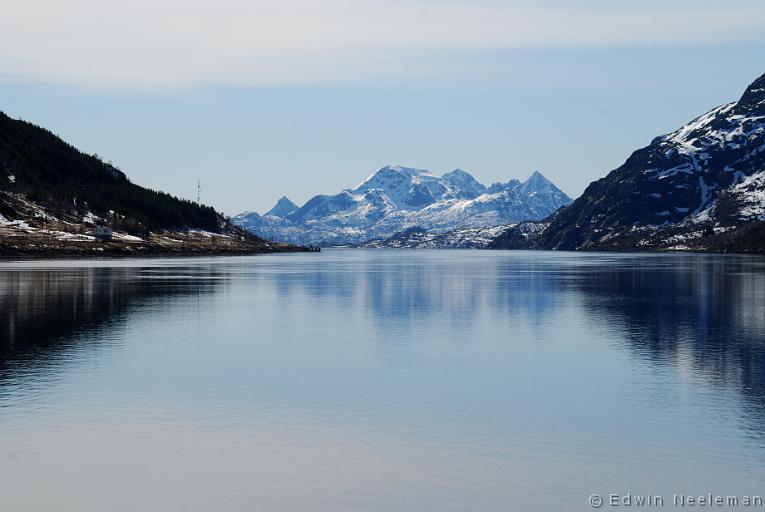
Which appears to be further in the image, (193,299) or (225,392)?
(193,299)

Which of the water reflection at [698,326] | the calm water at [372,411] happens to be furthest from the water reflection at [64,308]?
the water reflection at [698,326]

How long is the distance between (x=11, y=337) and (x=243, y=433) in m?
35.3

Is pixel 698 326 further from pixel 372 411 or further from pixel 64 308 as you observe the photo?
pixel 64 308

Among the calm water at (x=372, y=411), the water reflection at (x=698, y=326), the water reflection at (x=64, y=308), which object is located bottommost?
the calm water at (x=372, y=411)

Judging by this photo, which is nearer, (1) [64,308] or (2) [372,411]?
(2) [372,411]

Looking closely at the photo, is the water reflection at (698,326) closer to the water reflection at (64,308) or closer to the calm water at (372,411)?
the calm water at (372,411)

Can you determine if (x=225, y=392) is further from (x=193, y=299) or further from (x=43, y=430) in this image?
(x=193, y=299)

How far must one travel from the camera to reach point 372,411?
3747 centimetres

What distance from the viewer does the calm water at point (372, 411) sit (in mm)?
26125

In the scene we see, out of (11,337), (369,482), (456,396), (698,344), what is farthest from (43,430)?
(698,344)

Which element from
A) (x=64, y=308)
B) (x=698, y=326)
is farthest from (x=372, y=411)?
(x=64, y=308)

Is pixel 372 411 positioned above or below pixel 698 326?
below

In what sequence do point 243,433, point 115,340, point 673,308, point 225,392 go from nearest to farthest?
point 243,433, point 225,392, point 115,340, point 673,308

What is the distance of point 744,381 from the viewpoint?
4459 cm
